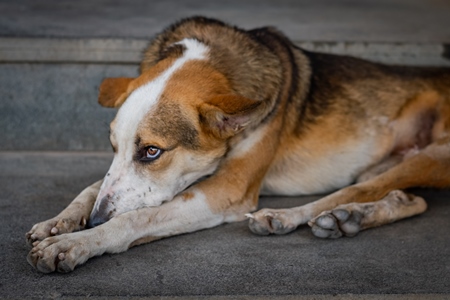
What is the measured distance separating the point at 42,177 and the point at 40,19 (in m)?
1.87

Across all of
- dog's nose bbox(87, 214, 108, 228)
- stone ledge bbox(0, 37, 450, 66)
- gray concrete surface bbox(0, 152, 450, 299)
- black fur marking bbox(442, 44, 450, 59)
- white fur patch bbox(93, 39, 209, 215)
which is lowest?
gray concrete surface bbox(0, 152, 450, 299)

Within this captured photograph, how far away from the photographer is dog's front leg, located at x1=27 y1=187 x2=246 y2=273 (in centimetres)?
295

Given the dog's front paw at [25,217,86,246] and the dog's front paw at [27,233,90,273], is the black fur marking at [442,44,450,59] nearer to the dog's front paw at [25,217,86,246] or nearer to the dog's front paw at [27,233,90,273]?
the dog's front paw at [25,217,86,246]

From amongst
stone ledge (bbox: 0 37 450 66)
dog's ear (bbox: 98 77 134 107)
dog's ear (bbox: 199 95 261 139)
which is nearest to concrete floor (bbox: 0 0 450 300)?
stone ledge (bbox: 0 37 450 66)

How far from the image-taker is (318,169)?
14.3ft

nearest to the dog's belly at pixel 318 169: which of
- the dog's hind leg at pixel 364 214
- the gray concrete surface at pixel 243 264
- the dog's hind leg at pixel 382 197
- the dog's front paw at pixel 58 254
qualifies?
the dog's hind leg at pixel 382 197

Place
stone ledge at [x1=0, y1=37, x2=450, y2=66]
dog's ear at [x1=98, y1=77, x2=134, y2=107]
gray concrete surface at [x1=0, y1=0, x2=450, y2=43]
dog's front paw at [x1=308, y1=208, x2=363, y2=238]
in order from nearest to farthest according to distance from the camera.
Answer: dog's front paw at [x1=308, y1=208, x2=363, y2=238]
dog's ear at [x1=98, y1=77, x2=134, y2=107]
stone ledge at [x1=0, y1=37, x2=450, y2=66]
gray concrete surface at [x1=0, y1=0, x2=450, y2=43]

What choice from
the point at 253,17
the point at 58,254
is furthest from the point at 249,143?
the point at 253,17

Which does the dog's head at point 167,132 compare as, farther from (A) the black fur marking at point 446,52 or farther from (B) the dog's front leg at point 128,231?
(A) the black fur marking at point 446,52

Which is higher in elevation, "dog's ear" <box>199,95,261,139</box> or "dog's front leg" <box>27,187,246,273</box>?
"dog's ear" <box>199,95,261,139</box>

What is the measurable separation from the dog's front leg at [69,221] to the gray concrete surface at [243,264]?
0.31ft

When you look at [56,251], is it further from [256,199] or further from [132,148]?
[256,199]

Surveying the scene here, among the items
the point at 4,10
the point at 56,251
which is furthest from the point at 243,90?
the point at 4,10

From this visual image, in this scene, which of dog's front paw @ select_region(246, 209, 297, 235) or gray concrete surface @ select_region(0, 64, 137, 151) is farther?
gray concrete surface @ select_region(0, 64, 137, 151)
